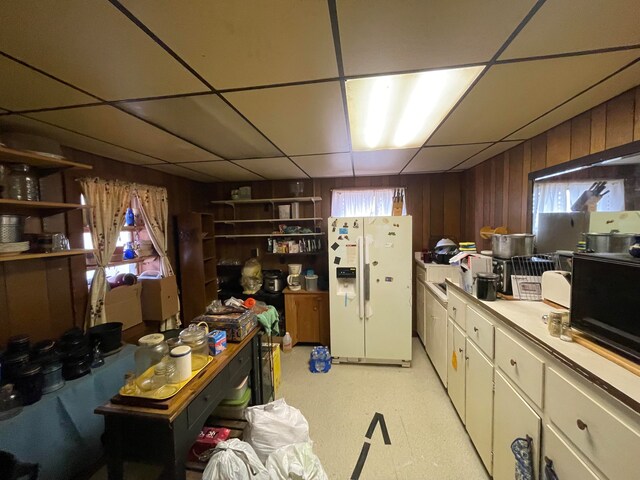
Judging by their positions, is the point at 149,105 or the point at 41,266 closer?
the point at 149,105

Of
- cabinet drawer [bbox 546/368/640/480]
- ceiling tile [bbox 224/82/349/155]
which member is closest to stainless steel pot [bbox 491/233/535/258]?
cabinet drawer [bbox 546/368/640/480]

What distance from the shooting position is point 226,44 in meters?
0.90

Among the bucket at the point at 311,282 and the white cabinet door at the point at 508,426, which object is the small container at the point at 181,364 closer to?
the white cabinet door at the point at 508,426

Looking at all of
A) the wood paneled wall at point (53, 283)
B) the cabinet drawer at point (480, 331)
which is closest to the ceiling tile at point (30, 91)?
the wood paneled wall at point (53, 283)

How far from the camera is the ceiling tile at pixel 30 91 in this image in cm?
103

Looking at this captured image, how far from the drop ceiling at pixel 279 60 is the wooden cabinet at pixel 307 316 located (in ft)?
7.10

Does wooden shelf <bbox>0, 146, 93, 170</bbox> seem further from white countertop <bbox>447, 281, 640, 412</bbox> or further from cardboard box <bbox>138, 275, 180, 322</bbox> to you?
white countertop <bbox>447, 281, 640, 412</bbox>

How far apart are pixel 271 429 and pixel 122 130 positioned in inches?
86.2

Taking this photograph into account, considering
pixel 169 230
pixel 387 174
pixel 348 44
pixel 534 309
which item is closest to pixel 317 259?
pixel 387 174

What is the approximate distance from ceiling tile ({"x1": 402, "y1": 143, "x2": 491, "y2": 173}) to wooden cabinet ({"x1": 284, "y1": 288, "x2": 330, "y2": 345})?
77.8 inches

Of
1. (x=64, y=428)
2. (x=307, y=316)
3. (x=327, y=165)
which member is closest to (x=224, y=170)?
(x=327, y=165)

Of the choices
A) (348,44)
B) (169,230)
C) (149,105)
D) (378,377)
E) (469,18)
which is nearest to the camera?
(469,18)

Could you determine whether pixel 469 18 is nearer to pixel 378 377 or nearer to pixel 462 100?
pixel 462 100

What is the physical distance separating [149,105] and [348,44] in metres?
1.11
